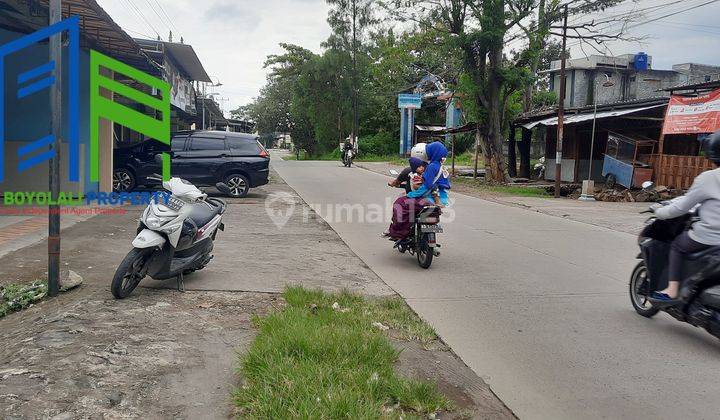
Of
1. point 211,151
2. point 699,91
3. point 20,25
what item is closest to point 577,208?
point 699,91

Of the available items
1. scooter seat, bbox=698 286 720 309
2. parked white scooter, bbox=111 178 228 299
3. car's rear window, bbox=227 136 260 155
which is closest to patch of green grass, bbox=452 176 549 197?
car's rear window, bbox=227 136 260 155

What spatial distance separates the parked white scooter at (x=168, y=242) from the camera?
5402 mm

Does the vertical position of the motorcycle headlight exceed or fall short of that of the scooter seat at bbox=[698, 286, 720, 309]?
it exceeds it

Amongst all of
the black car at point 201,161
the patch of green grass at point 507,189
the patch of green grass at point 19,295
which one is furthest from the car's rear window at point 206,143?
the patch of green grass at point 507,189

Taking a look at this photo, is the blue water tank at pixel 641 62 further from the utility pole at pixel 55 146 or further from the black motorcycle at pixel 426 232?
the utility pole at pixel 55 146

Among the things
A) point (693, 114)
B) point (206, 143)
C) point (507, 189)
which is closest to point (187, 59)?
point (206, 143)

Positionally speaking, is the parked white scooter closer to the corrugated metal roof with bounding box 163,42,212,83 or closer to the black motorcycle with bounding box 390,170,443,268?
the black motorcycle with bounding box 390,170,443,268

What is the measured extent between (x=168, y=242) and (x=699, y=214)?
4.97 meters

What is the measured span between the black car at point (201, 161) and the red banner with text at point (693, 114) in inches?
490

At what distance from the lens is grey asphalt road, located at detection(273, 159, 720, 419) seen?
12.5 ft

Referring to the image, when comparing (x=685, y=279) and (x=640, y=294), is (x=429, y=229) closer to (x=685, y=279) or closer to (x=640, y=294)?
(x=640, y=294)

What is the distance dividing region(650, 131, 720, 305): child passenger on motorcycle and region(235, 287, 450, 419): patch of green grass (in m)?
2.26

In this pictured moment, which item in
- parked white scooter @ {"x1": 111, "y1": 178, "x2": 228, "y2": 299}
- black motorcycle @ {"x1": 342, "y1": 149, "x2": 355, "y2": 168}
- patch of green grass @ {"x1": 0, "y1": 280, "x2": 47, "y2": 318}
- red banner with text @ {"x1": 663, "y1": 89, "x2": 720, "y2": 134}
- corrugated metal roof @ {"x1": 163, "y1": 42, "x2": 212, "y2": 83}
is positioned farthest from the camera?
black motorcycle @ {"x1": 342, "y1": 149, "x2": 355, "y2": 168}

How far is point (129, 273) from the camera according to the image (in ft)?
17.7
